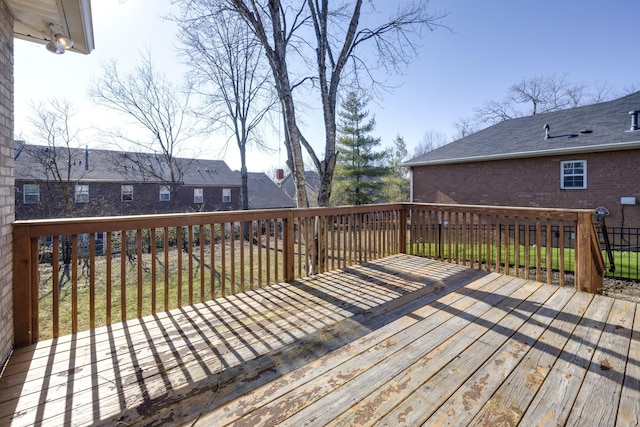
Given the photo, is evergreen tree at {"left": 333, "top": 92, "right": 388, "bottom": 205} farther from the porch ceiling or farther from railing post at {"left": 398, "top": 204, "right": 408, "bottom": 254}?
the porch ceiling

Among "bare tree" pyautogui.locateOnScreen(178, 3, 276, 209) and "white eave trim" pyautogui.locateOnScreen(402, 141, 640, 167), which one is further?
"bare tree" pyautogui.locateOnScreen(178, 3, 276, 209)

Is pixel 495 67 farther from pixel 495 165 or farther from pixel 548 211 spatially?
pixel 548 211

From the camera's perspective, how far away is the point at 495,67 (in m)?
13.1

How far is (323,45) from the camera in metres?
6.21

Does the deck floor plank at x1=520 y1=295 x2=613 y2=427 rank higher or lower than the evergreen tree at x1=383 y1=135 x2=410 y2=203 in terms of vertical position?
lower

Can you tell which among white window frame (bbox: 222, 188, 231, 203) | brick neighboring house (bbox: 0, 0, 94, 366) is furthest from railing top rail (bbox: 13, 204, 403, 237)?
white window frame (bbox: 222, 188, 231, 203)

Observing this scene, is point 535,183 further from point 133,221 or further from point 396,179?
point 133,221

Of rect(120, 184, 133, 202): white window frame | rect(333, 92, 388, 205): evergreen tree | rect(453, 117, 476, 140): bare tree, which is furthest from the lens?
rect(453, 117, 476, 140): bare tree

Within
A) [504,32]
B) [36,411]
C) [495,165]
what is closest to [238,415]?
[36,411]

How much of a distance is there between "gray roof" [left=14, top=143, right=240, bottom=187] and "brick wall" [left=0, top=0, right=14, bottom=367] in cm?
1219

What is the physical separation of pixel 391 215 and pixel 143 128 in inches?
521

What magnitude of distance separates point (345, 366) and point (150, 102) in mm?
15320

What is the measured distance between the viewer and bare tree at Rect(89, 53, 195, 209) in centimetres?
1286

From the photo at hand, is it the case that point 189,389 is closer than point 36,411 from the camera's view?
No
